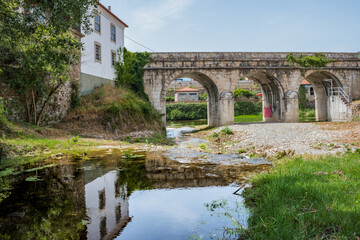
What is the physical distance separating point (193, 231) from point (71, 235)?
1374mm

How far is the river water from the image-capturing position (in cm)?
305

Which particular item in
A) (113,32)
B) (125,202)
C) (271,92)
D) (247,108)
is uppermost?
(113,32)

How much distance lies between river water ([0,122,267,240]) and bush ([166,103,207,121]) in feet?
126

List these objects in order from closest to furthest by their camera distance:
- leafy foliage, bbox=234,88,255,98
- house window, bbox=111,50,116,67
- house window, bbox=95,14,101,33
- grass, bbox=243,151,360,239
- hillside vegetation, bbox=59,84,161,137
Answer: grass, bbox=243,151,360,239 → hillside vegetation, bbox=59,84,161,137 → house window, bbox=95,14,101,33 → house window, bbox=111,50,116,67 → leafy foliage, bbox=234,88,255,98

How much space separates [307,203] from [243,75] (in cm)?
2004

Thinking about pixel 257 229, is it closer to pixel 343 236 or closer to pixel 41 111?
pixel 343 236

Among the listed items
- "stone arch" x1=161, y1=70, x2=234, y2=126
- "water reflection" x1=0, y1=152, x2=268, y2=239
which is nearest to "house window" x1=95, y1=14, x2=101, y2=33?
"stone arch" x1=161, y1=70, x2=234, y2=126

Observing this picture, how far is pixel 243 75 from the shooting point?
2250 centimetres

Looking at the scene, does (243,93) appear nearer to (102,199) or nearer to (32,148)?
(32,148)

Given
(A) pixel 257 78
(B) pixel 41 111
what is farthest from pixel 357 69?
(B) pixel 41 111

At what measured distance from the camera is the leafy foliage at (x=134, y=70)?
21.4m

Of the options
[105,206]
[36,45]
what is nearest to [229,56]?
[36,45]

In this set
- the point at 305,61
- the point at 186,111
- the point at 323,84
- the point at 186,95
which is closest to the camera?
the point at 305,61

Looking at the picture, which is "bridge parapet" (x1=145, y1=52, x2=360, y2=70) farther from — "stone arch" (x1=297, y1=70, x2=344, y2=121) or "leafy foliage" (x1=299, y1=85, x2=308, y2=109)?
"leafy foliage" (x1=299, y1=85, x2=308, y2=109)
